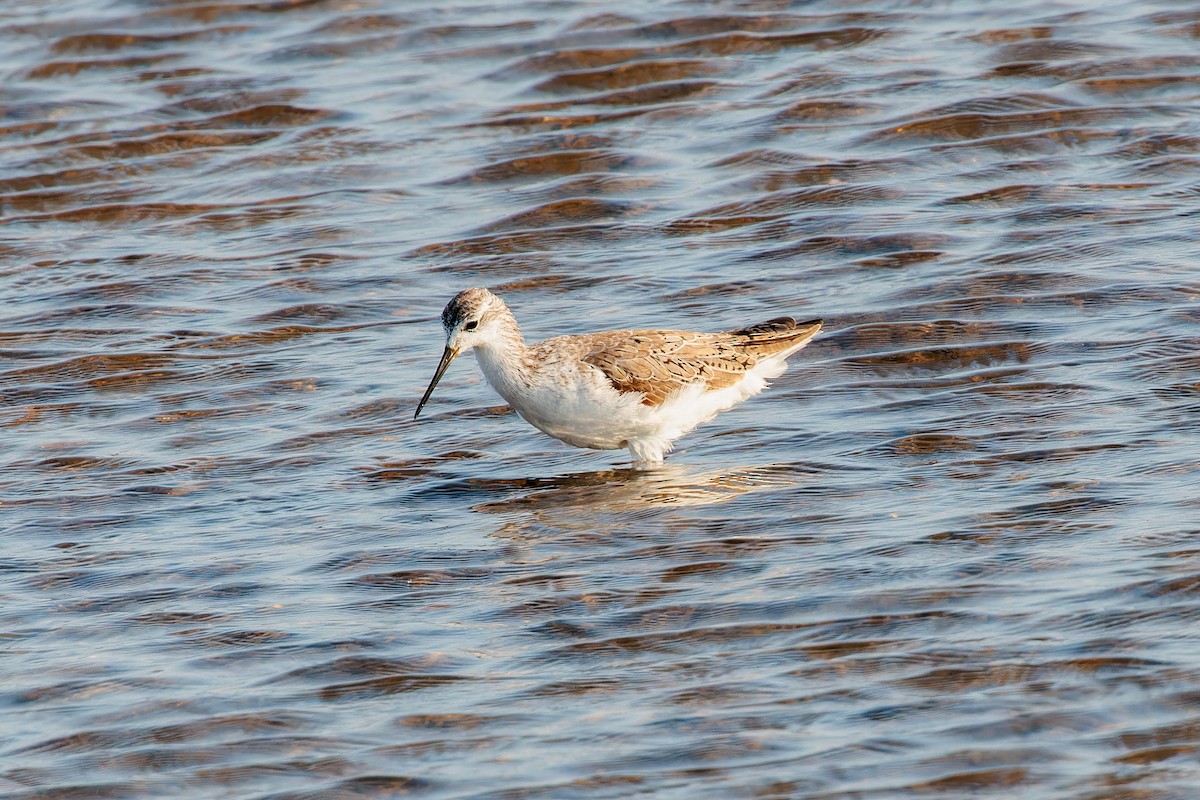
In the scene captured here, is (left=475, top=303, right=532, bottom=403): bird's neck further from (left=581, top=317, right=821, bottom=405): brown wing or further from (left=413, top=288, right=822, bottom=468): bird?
(left=581, top=317, right=821, bottom=405): brown wing

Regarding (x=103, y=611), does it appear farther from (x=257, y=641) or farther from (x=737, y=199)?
(x=737, y=199)

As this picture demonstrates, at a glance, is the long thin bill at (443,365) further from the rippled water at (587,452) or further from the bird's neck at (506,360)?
the rippled water at (587,452)

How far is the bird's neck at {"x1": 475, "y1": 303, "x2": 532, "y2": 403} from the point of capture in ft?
31.9

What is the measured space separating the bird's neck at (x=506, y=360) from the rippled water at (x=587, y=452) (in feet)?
1.66

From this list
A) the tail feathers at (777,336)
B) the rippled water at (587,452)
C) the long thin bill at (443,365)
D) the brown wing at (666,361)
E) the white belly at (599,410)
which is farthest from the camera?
the tail feathers at (777,336)

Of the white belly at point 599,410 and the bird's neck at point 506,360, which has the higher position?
the bird's neck at point 506,360

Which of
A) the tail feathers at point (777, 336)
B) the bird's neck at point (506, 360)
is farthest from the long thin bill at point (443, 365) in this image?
the tail feathers at point (777, 336)

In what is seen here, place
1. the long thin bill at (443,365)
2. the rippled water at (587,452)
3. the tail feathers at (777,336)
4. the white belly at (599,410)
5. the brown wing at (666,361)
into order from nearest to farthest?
1. the rippled water at (587,452)
2. the white belly at (599,410)
3. the brown wing at (666,361)
4. the long thin bill at (443,365)
5. the tail feathers at (777,336)

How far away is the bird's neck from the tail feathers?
1.31 metres

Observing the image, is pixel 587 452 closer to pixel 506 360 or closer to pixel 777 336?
pixel 506 360

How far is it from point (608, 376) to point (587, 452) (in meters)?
0.87

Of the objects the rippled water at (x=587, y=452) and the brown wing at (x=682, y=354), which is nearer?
the rippled water at (x=587, y=452)

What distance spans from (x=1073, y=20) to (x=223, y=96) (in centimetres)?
774

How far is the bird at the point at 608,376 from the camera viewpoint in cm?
969
